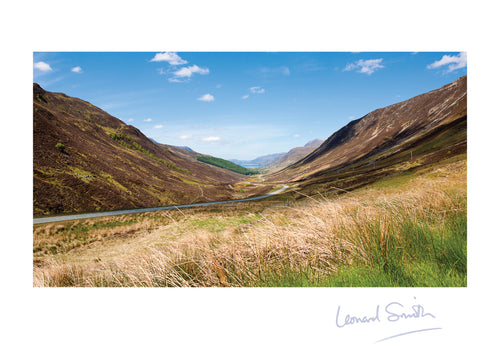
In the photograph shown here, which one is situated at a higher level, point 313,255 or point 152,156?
point 152,156

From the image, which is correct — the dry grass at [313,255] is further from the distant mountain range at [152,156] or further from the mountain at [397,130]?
the mountain at [397,130]

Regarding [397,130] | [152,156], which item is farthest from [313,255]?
[397,130]

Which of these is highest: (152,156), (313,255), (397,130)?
(397,130)

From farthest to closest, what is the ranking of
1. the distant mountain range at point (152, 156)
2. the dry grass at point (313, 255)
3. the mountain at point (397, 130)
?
the mountain at point (397, 130)
the distant mountain range at point (152, 156)
the dry grass at point (313, 255)

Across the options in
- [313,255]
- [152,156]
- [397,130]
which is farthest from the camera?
[397,130]

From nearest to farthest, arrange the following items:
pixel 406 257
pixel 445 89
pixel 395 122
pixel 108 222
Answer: pixel 406 257 → pixel 108 222 → pixel 445 89 → pixel 395 122

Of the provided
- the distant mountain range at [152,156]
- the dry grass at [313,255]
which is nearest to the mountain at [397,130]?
the distant mountain range at [152,156]

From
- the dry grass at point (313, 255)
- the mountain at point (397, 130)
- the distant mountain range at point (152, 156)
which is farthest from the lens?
the mountain at point (397, 130)

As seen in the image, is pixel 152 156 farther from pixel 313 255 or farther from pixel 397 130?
pixel 397 130

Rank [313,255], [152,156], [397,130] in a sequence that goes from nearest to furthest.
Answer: [313,255]
[152,156]
[397,130]

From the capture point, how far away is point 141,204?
2833 centimetres
